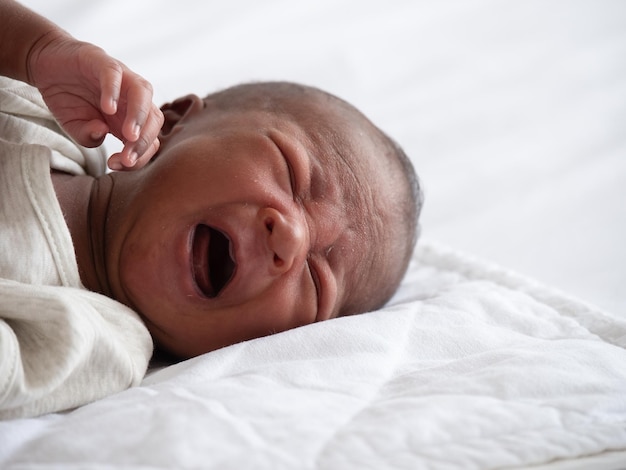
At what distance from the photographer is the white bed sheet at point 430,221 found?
813 millimetres

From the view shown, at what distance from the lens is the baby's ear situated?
1.44 meters

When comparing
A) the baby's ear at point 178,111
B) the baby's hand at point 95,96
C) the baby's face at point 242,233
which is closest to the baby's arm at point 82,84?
the baby's hand at point 95,96

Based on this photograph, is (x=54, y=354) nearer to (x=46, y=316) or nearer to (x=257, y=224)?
(x=46, y=316)

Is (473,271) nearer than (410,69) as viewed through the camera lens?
Yes

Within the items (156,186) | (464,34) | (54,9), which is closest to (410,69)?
(464,34)

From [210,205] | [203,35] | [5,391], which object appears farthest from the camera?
[203,35]

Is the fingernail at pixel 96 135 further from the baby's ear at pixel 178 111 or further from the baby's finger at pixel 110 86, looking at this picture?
the baby's ear at pixel 178 111

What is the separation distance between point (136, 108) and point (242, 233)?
234mm

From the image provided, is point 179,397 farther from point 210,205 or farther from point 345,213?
point 345,213

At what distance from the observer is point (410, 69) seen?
2219mm

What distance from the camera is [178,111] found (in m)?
1.50

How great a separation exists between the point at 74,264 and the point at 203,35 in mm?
1131

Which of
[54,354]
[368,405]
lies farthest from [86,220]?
[368,405]

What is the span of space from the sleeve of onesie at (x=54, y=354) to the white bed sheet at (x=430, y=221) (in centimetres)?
4
